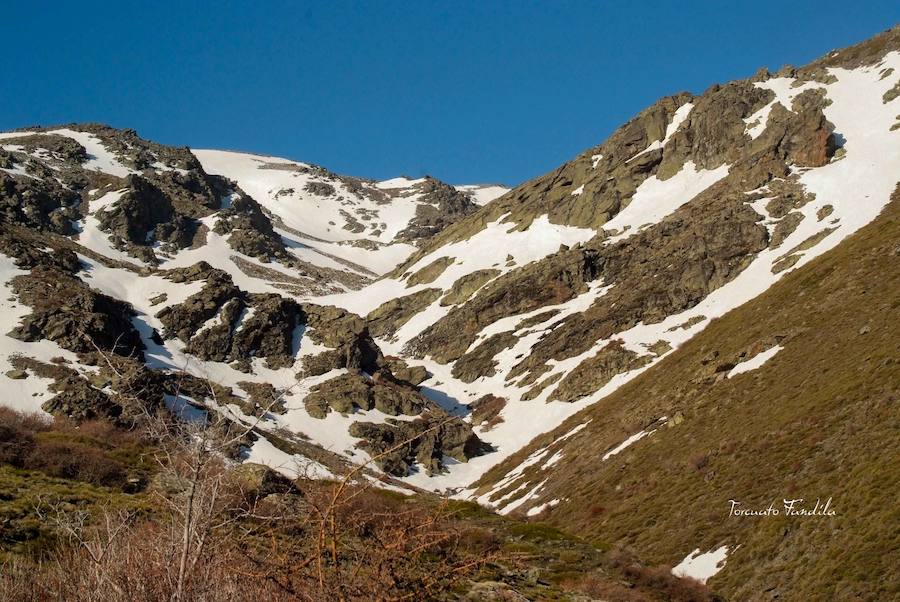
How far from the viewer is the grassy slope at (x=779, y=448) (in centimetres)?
2531

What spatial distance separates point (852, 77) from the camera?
12219 cm

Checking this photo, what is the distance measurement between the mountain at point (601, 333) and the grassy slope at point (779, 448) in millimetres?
178

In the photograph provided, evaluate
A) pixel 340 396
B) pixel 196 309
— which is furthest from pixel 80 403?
pixel 196 309

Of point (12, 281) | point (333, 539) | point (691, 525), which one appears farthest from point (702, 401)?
point (12, 281)

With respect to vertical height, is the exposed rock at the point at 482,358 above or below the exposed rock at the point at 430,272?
below

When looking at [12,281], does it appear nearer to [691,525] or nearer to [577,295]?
[577,295]

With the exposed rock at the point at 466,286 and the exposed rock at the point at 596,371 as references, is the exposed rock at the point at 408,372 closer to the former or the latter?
the exposed rock at the point at 466,286

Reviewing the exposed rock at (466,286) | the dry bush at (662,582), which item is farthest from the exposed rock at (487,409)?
the dry bush at (662,582)

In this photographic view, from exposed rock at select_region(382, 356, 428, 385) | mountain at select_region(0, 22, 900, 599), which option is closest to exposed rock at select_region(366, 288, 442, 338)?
mountain at select_region(0, 22, 900, 599)

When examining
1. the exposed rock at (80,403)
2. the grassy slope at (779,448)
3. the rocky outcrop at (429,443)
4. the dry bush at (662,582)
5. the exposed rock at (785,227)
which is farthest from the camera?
the exposed rock at (785,227)

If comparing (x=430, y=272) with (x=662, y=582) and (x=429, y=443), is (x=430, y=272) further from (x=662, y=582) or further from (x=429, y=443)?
(x=662, y=582)

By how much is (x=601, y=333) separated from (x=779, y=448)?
52233 mm

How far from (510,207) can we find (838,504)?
13180 centimetres

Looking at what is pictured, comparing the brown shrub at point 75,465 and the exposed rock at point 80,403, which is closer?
the brown shrub at point 75,465
